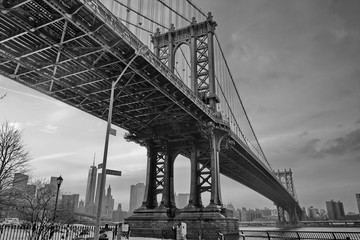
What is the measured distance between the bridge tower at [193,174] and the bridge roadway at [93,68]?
766 mm

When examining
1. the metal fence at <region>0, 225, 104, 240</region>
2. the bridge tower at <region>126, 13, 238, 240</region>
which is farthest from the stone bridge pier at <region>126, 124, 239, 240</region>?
the metal fence at <region>0, 225, 104, 240</region>

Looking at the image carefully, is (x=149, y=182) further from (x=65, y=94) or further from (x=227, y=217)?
(x=65, y=94)

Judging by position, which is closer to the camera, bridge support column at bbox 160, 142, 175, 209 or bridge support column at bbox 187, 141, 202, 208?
bridge support column at bbox 187, 141, 202, 208

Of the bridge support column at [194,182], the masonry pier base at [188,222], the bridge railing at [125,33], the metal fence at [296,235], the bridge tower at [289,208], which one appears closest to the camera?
the bridge railing at [125,33]

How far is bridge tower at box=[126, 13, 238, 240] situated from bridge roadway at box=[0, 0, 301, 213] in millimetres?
766

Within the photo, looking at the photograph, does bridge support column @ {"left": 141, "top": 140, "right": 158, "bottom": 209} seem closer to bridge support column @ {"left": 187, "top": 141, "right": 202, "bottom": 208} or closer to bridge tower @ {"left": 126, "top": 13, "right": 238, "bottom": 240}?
bridge tower @ {"left": 126, "top": 13, "right": 238, "bottom": 240}

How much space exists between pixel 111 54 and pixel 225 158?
1556 inches

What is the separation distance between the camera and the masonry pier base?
3562 centimetres

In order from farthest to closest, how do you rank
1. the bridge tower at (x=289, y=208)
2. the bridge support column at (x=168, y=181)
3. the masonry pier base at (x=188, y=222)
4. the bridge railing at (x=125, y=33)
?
1. the bridge tower at (x=289, y=208)
2. the bridge support column at (x=168, y=181)
3. the masonry pier base at (x=188, y=222)
4. the bridge railing at (x=125, y=33)

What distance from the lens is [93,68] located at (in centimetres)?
2573

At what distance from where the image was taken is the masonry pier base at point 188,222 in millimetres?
A: 35625

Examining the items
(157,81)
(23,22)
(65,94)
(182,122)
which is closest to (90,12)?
(23,22)

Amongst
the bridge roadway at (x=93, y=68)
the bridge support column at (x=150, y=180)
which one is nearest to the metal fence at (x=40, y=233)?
the bridge support column at (x=150, y=180)

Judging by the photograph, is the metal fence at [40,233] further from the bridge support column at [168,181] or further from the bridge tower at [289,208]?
the bridge tower at [289,208]
